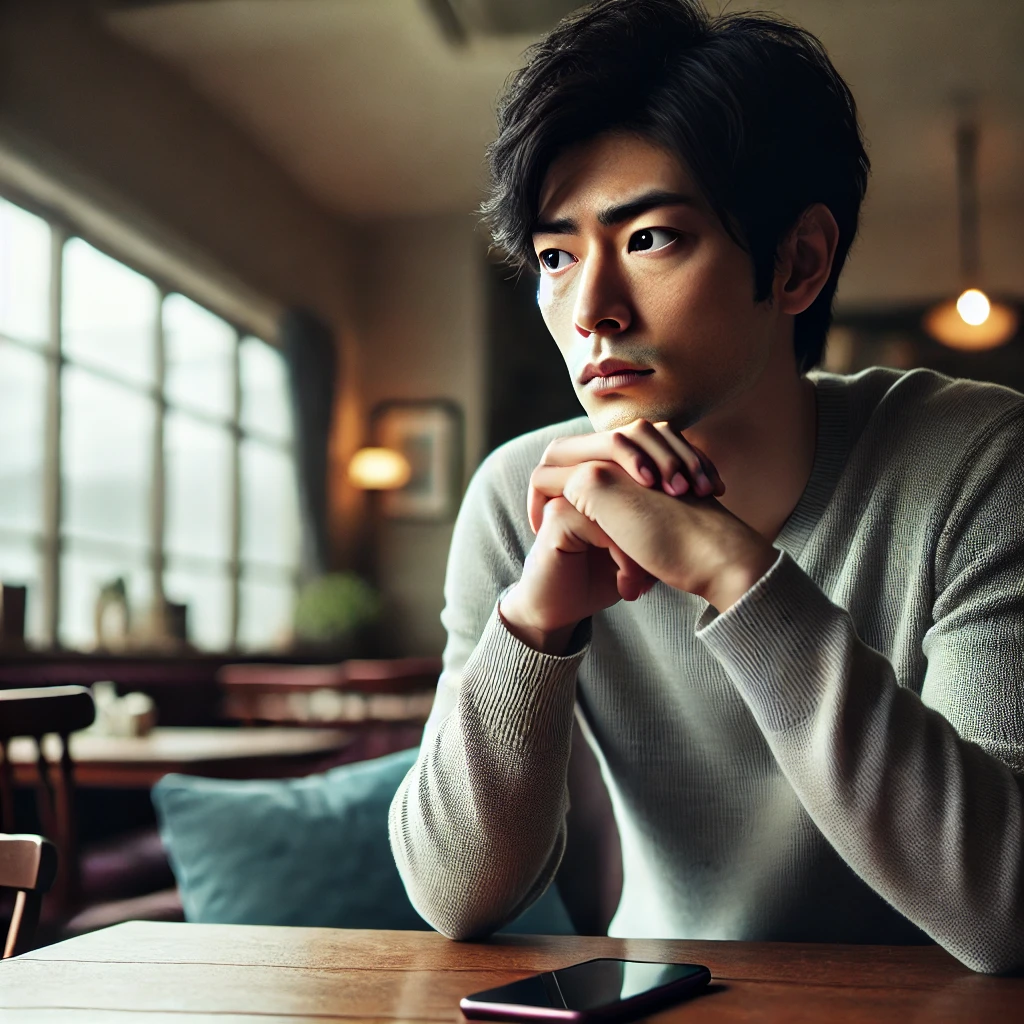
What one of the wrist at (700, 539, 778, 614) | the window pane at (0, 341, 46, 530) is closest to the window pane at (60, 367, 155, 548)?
the window pane at (0, 341, 46, 530)

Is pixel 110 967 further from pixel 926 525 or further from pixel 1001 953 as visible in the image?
pixel 926 525

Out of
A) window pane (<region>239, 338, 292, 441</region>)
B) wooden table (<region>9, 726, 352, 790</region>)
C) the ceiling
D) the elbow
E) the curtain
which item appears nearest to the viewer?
the elbow

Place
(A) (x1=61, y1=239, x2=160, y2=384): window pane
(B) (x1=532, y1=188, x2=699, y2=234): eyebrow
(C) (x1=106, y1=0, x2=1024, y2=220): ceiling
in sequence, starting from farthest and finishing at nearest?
(C) (x1=106, y1=0, x2=1024, y2=220): ceiling
(A) (x1=61, y1=239, x2=160, y2=384): window pane
(B) (x1=532, y1=188, x2=699, y2=234): eyebrow

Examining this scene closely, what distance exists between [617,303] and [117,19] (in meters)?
5.15

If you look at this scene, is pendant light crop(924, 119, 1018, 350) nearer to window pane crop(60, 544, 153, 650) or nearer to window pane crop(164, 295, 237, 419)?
window pane crop(164, 295, 237, 419)

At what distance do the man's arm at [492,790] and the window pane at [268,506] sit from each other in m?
6.28

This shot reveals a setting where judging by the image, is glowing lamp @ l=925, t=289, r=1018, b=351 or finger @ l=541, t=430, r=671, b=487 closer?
finger @ l=541, t=430, r=671, b=487

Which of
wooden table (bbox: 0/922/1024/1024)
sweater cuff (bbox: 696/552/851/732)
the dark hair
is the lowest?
wooden table (bbox: 0/922/1024/1024)

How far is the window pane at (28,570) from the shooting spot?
4.92 metres

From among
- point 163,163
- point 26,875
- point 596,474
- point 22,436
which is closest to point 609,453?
point 596,474

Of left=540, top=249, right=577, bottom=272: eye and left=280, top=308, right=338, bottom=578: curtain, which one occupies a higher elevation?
left=280, top=308, right=338, bottom=578: curtain

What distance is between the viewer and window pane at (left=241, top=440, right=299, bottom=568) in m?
7.22

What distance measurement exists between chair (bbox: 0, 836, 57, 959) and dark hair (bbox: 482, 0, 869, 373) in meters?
0.73

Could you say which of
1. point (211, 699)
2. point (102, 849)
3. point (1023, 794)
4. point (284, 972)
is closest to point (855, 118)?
point (1023, 794)
